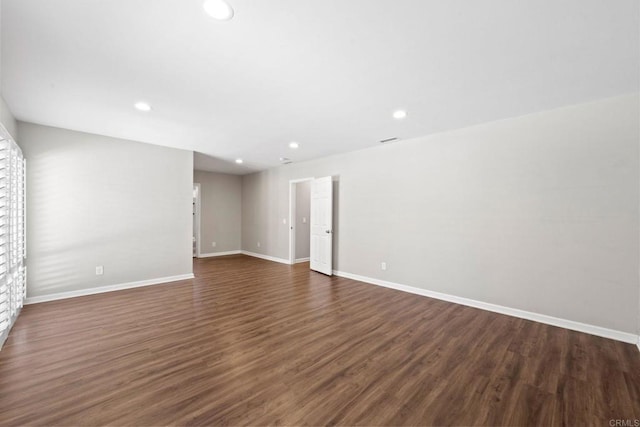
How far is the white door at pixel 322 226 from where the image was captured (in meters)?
5.43

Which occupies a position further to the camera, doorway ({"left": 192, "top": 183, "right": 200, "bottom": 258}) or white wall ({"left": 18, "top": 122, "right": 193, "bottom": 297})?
doorway ({"left": 192, "top": 183, "right": 200, "bottom": 258})

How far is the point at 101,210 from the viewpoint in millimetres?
4160

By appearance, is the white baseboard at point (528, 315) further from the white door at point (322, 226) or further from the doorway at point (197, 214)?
the doorway at point (197, 214)

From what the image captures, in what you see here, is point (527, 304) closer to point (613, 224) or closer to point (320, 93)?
point (613, 224)

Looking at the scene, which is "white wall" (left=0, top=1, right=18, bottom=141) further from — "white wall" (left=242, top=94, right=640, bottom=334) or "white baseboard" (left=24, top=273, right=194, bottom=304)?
"white wall" (left=242, top=94, right=640, bottom=334)

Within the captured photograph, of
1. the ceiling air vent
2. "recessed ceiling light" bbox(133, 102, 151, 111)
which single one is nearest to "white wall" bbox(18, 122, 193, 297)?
"recessed ceiling light" bbox(133, 102, 151, 111)

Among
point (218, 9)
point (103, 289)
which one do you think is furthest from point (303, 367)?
point (103, 289)

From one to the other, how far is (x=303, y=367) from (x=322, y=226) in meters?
3.62

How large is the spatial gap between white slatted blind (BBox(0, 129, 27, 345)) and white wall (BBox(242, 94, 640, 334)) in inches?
182

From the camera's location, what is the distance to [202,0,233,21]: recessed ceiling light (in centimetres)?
154

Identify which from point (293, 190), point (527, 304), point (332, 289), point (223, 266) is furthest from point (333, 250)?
point (527, 304)

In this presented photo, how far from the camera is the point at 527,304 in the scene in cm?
324

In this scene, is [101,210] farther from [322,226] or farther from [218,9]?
[218,9]

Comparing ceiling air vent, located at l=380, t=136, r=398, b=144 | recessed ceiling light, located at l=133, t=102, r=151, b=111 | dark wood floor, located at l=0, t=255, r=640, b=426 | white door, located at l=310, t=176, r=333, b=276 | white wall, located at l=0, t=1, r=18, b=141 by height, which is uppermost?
recessed ceiling light, located at l=133, t=102, r=151, b=111
